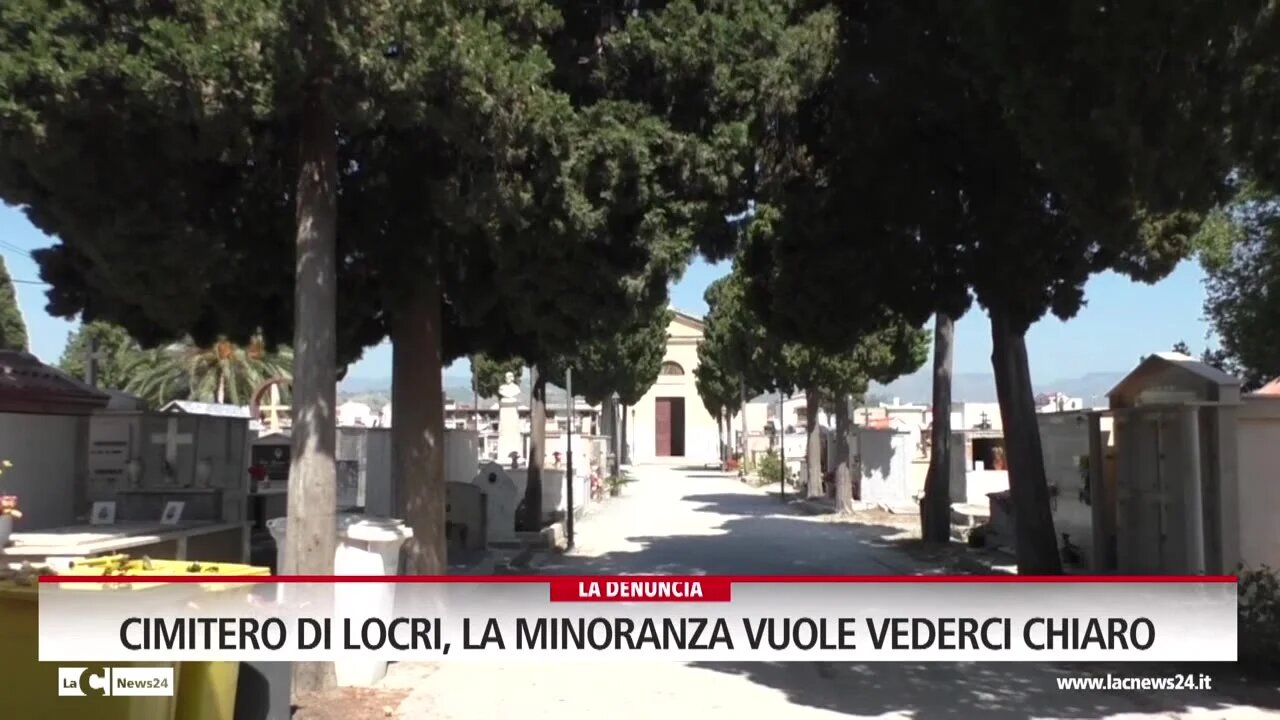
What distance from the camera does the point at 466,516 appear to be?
19.0 metres

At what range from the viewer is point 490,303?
38.0ft

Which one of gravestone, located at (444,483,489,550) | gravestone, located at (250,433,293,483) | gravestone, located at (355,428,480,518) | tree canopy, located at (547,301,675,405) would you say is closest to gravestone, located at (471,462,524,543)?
gravestone, located at (355,428,480,518)

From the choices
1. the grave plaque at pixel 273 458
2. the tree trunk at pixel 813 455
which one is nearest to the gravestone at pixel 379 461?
the grave plaque at pixel 273 458

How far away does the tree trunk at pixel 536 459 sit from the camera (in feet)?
76.2

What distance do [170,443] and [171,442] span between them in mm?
33

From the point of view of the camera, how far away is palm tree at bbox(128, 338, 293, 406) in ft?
151

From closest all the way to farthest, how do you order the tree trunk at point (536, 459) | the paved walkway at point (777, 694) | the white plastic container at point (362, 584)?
the paved walkway at point (777, 694) < the white plastic container at point (362, 584) < the tree trunk at point (536, 459)

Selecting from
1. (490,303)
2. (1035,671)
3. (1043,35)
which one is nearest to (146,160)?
(490,303)

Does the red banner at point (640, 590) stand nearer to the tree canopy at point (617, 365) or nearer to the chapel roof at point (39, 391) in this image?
the chapel roof at point (39, 391)

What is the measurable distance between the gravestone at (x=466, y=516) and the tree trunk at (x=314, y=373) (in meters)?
10.0

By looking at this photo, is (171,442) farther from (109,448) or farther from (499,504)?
(499,504)

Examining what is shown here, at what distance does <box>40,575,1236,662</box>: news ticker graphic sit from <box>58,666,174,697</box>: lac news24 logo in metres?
1.97

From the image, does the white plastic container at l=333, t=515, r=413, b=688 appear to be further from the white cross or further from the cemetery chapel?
the cemetery chapel

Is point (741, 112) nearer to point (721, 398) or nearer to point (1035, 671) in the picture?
point (1035, 671)
